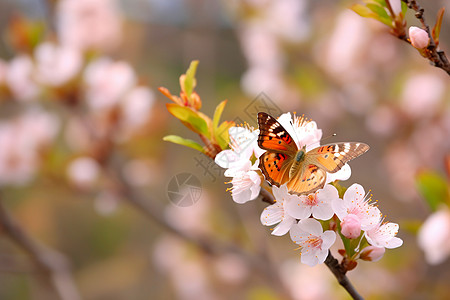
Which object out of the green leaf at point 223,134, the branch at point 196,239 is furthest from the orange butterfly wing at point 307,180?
the branch at point 196,239

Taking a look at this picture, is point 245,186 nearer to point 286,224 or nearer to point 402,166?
point 286,224

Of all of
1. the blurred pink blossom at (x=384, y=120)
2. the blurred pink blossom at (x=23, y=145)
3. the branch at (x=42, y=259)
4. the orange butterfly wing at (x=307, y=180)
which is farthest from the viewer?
the blurred pink blossom at (x=384, y=120)

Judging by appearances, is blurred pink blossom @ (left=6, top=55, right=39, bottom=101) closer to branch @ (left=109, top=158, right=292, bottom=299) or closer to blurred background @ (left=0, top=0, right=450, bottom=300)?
blurred background @ (left=0, top=0, right=450, bottom=300)

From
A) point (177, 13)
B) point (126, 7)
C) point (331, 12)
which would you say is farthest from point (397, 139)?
point (126, 7)

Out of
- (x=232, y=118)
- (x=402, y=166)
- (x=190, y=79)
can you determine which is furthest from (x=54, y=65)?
(x=402, y=166)

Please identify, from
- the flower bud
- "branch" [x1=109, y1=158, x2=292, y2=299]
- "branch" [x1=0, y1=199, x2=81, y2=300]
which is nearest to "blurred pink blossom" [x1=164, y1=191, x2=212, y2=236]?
"branch" [x1=109, y1=158, x2=292, y2=299]

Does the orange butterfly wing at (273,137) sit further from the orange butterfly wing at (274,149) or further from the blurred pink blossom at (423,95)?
the blurred pink blossom at (423,95)

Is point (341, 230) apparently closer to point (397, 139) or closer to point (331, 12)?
point (397, 139)
